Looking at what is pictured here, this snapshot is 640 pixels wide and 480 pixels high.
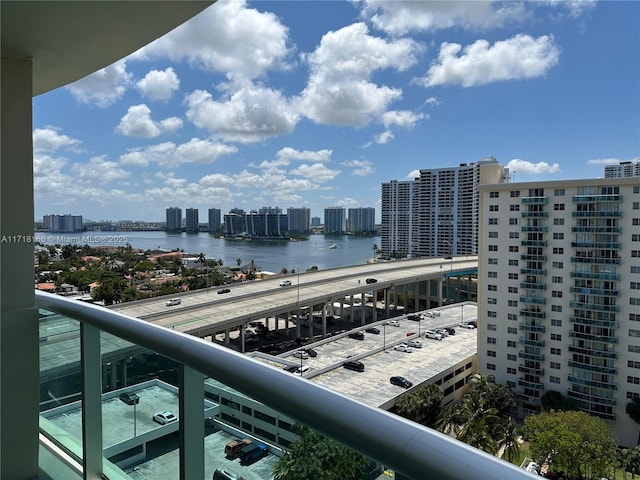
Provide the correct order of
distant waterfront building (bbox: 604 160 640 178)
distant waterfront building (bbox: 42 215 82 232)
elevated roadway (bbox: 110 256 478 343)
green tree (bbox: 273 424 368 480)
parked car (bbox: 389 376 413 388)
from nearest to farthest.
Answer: green tree (bbox: 273 424 368 480), parked car (bbox: 389 376 413 388), elevated roadway (bbox: 110 256 478 343), distant waterfront building (bbox: 604 160 640 178), distant waterfront building (bbox: 42 215 82 232)

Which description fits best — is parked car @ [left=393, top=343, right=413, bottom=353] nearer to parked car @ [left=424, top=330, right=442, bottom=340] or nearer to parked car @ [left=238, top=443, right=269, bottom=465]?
parked car @ [left=424, top=330, right=442, bottom=340]

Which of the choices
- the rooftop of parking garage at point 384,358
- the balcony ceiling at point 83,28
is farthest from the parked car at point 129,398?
the rooftop of parking garage at point 384,358

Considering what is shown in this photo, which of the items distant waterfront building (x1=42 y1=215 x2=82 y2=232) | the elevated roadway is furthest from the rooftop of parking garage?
distant waterfront building (x1=42 y1=215 x2=82 y2=232)

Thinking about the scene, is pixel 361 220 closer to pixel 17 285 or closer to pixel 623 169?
pixel 623 169

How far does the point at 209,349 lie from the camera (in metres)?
0.59

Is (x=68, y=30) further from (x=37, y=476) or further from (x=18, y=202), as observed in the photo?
(x=37, y=476)

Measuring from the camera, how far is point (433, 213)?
125 feet

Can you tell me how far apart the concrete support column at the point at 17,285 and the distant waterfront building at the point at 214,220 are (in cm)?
5070

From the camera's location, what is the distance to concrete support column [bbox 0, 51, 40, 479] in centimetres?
104

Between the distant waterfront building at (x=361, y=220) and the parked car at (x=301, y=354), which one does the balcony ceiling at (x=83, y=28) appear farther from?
the distant waterfront building at (x=361, y=220)

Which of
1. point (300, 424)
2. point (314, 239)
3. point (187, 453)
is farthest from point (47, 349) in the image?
point (314, 239)

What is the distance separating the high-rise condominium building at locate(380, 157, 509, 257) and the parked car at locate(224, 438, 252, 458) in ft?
116

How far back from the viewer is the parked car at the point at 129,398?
86cm

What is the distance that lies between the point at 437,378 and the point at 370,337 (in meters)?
4.38
